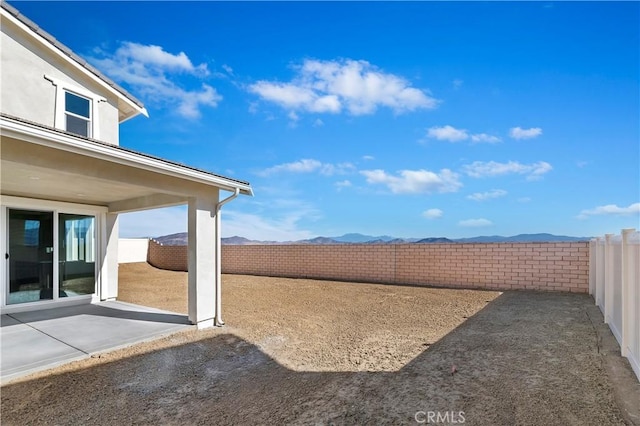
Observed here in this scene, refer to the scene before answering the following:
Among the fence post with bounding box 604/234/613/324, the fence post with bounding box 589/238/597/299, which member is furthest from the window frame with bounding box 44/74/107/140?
the fence post with bounding box 589/238/597/299

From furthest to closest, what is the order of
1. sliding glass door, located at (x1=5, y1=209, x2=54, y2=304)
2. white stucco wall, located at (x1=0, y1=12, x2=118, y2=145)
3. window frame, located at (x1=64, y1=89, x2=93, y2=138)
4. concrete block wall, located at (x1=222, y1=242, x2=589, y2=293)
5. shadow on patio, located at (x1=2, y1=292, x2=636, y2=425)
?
concrete block wall, located at (x1=222, y1=242, x2=589, y2=293), window frame, located at (x1=64, y1=89, x2=93, y2=138), white stucco wall, located at (x1=0, y1=12, x2=118, y2=145), sliding glass door, located at (x1=5, y1=209, x2=54, y2=304), shadow on patio, located at (x1=2, y1=292, x2=636, y2=425)

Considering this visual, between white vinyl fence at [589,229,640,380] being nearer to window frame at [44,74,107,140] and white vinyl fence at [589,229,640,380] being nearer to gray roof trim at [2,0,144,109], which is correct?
window frame at [44,74,107,140]

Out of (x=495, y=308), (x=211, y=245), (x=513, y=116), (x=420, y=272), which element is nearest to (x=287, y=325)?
(x=211, y=245)

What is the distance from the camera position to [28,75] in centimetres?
803

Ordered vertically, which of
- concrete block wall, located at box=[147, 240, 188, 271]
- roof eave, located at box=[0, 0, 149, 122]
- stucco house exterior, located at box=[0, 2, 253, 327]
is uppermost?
roof eave, located at box=[0, 0, 149, 122]

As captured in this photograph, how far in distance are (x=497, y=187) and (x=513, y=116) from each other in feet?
16.7

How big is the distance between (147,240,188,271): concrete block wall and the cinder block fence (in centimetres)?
292

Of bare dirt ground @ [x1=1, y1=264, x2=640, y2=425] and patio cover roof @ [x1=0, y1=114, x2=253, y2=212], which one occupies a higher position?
patio cover roof @ [x1=0, y1=114, x2=253, y2=212]

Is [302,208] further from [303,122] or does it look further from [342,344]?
[342,344]

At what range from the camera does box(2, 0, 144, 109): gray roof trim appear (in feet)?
25.6

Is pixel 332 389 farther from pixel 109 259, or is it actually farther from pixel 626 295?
pixel 109 259

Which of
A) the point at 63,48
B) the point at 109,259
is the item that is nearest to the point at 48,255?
the point at 109,259

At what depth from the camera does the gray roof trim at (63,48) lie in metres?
7.80

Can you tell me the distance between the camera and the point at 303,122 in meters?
15.2
